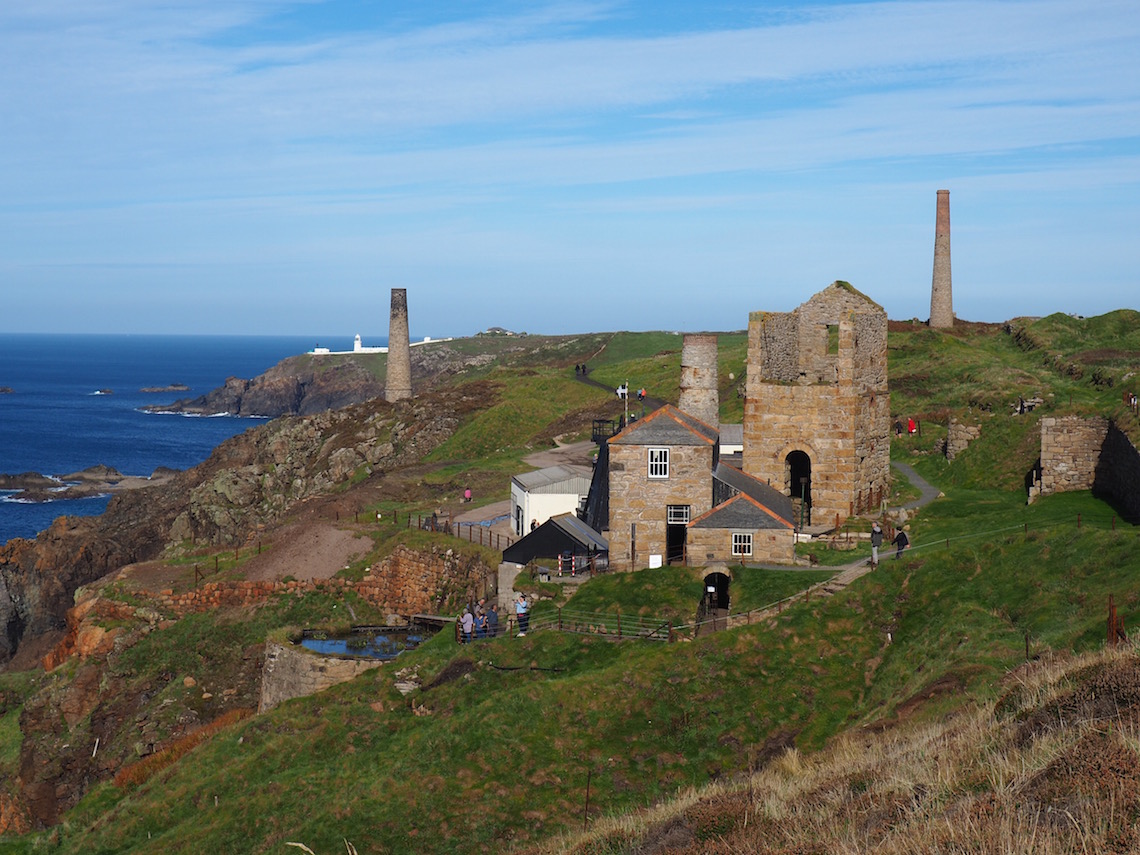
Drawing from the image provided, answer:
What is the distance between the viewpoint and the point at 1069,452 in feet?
136

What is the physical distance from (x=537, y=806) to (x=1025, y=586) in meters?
13.8

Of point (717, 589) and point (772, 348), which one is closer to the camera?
point (717, 589)

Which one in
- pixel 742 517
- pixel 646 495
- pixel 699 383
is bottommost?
pixel 742 517

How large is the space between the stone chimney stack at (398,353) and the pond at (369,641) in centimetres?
A: 5246

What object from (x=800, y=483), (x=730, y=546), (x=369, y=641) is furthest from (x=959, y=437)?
(x=369, y=641)

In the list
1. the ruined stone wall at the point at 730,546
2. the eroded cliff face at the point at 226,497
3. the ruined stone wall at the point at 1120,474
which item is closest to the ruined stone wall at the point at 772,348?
the ruined stone wall at the point at 730,546

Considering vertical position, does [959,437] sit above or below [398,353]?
below

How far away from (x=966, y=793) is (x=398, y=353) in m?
87.3

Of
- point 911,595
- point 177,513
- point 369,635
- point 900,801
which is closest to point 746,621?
point 911,595

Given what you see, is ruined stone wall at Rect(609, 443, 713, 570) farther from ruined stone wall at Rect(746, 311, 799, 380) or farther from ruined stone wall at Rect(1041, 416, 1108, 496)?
ruined stone wall at Rect(1041, 416, 1108, 496)

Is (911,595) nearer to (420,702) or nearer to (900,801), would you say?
(420,702)

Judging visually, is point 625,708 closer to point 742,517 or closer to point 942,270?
point 742,517

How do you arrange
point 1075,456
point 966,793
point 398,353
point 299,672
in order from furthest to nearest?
point 398,353 < point 1075,456 < point 299,672 < point 966,793

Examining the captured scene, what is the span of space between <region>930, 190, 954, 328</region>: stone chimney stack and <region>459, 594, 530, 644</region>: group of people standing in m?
58.7
